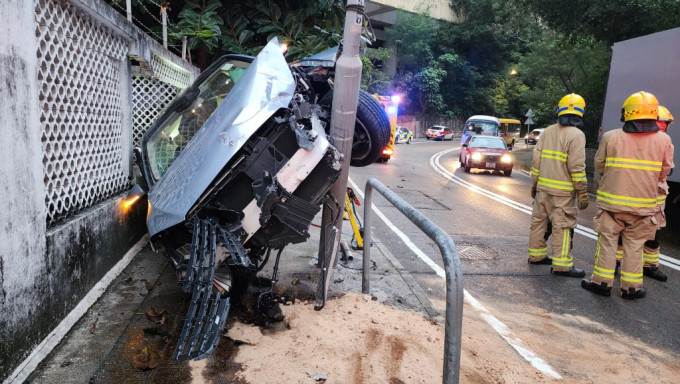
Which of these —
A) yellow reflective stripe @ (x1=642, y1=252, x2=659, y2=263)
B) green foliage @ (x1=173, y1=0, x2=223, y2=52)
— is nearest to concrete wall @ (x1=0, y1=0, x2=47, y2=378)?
green foliage @ (x1=173, y1=0, x2=223, y2=52)

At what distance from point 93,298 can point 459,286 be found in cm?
303

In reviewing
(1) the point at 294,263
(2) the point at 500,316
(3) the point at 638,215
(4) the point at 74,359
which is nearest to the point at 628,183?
(3) the point at 638,215

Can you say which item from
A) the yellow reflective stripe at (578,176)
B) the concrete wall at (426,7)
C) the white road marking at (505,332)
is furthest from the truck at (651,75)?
the concrete wall at (426,7)

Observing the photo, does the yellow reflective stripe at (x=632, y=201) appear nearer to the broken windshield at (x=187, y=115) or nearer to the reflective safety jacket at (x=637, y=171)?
the reflective safety jacket at (x=637, y=171)

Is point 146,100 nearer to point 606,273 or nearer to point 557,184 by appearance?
point 557,184

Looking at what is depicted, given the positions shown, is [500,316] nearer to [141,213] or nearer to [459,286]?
[459,286]

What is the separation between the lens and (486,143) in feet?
59.7

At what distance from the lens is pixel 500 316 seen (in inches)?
162

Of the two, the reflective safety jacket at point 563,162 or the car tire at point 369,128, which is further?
the reflective safety jacket at point 563,162

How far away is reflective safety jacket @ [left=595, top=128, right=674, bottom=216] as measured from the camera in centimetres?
472

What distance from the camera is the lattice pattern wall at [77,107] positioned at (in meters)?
→ 3.25

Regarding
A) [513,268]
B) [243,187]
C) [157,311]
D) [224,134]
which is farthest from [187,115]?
[513,268]

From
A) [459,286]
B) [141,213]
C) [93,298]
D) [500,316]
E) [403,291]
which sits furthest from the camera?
[141,213]

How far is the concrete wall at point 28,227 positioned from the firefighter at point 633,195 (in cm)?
472
